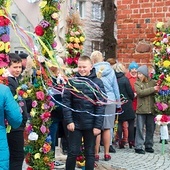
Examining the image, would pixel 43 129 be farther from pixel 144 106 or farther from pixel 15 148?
→ pixel 144 106

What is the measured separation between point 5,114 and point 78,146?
2131 millimetres

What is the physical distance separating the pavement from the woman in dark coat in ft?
1.07

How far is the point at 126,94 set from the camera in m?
10.3

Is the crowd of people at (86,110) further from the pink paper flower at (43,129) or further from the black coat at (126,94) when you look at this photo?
the pink paper flower at (43,129)

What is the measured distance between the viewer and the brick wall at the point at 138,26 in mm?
12133

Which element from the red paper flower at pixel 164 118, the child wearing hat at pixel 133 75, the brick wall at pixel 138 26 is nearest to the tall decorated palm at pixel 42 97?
the red paper flower at pixel 164 118

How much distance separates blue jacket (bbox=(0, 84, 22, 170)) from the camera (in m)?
4.82

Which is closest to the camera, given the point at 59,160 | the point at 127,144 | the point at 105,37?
the point at 59,160

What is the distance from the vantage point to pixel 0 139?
194 inches

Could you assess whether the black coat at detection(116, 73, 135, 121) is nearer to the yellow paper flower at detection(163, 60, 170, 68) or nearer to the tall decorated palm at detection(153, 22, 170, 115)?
the tall decorated palm at detection(153, 22, 170, 115)

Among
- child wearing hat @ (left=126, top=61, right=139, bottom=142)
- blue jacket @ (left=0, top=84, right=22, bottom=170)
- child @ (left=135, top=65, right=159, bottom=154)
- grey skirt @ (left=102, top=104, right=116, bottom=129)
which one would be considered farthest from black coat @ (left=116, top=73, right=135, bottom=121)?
blue jacket @ (left=0, top=84, right=22, bottom=170)

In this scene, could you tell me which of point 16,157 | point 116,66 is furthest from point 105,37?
point 16,157

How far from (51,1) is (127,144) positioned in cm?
488

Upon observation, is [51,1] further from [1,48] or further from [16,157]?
[16,157]
